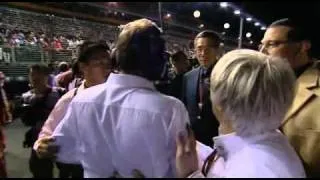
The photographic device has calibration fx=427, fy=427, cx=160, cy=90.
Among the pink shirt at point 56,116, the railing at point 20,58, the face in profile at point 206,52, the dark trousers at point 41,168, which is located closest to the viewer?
the pink shirt at point 56,116

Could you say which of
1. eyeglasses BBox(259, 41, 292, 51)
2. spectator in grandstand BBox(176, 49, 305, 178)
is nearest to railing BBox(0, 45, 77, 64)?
eyeglasses BBox(259, 41, 292, 51)

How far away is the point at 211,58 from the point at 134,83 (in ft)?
6.06

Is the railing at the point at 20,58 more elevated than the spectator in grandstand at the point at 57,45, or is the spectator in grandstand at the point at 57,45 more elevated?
the spectator in grandstand at the point at 57,45

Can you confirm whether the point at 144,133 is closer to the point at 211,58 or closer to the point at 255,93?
the point at 255,93

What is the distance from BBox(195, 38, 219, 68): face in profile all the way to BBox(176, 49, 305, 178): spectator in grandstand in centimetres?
190

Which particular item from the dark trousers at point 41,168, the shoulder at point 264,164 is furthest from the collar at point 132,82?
the dark trousers at point 41,168

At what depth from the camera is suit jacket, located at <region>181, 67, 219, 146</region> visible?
9.10ft

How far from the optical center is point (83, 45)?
6.97 feet

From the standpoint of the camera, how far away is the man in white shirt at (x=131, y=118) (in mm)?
1116

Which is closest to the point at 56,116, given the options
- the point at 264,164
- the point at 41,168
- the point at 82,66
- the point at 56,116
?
the point at 56,116

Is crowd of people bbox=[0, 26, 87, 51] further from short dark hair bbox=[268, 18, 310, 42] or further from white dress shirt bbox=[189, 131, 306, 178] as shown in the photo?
white dress shirt bbox=[189, 131, 306, 178]

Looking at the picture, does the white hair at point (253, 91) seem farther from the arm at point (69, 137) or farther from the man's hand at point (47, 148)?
the man's hand at point (47, 148)

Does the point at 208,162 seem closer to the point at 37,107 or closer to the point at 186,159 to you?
the point at 186,159

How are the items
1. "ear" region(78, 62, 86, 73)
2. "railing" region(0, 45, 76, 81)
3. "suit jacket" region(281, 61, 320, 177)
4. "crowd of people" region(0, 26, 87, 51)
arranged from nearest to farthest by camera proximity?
"suit jacket" region(281, 61, 320, 177) → "ear" region(78, 62, 86, 73) → "railing" region(0, 45, 76, 81) → "crowd of people" region(0, 26, 87, 51)
